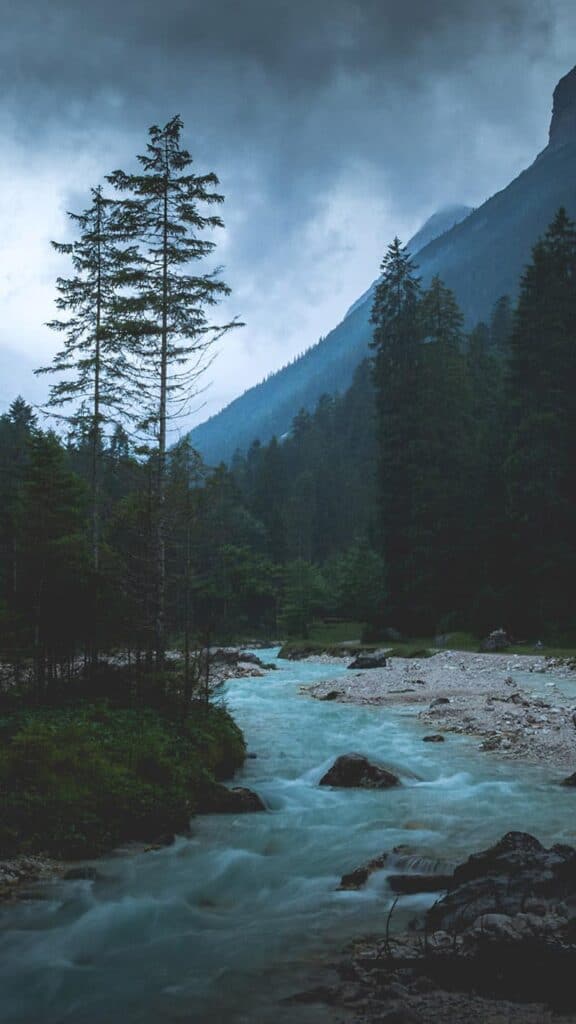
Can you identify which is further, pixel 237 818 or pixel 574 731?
pixel 574 731

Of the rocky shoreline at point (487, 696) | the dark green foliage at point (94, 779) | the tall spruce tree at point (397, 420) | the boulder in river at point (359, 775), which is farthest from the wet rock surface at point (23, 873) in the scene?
the tall spruce tree at point (397, 420)

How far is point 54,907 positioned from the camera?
256 inches

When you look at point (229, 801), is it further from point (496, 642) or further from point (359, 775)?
point (496, 642)

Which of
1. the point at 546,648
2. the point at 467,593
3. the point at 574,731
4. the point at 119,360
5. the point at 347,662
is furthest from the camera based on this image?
the point at 467,593

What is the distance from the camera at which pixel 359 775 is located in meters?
11.5

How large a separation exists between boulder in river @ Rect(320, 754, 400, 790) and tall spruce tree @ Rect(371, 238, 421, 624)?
32.0 m

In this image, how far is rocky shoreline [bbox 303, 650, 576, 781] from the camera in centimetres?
1392

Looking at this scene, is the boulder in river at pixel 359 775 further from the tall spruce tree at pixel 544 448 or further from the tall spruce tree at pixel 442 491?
the tall spruce tree at pixel 442 491

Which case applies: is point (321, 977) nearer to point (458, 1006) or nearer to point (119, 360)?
point (458, 1006)

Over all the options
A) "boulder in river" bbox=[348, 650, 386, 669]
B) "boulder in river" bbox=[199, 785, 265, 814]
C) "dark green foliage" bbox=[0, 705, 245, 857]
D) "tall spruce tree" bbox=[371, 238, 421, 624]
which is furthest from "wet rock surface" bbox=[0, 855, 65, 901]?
"tall spruce tree" bbox=[371, 238, 421, 624]

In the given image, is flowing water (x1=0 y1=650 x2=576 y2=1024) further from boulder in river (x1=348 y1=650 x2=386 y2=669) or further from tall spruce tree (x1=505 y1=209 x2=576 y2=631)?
tall spruce tree (x1=505 y1=209 x2=576 y2=631)

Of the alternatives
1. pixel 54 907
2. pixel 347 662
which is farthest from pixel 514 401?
pixel 54 907

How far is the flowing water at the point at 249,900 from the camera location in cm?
487

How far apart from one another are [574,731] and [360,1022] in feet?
41.3
